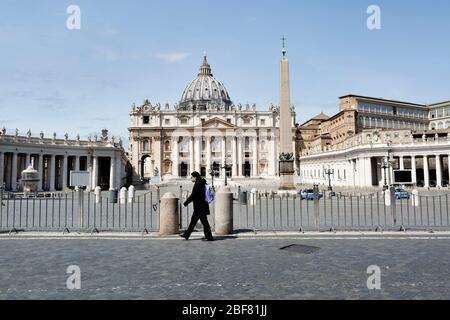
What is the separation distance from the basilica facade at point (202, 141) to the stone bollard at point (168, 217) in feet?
273

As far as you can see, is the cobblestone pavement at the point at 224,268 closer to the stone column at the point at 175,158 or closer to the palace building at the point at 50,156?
the palace building at the point at 50,156

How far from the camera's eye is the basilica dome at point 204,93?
124 meters

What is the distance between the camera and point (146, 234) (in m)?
10.6

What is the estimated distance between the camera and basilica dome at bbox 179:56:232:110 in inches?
4868

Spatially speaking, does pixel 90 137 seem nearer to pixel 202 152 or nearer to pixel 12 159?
pixel 12 159

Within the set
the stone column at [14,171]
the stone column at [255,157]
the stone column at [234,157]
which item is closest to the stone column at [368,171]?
the stone column at [255,157]

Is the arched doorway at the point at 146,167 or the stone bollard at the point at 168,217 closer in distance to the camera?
the stone bollard at the point at 168,217

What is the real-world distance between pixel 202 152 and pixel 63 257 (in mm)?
88899

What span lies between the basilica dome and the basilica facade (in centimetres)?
2335

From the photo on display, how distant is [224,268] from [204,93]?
123 metres

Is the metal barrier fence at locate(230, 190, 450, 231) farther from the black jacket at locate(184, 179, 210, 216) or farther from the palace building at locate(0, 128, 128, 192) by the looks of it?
the palace building at locate(0, 128, 128, 192)

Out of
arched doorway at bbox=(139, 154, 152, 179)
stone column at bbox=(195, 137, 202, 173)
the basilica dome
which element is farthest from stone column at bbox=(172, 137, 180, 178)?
the basilica dome

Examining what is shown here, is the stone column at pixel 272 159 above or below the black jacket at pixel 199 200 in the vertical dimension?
above
